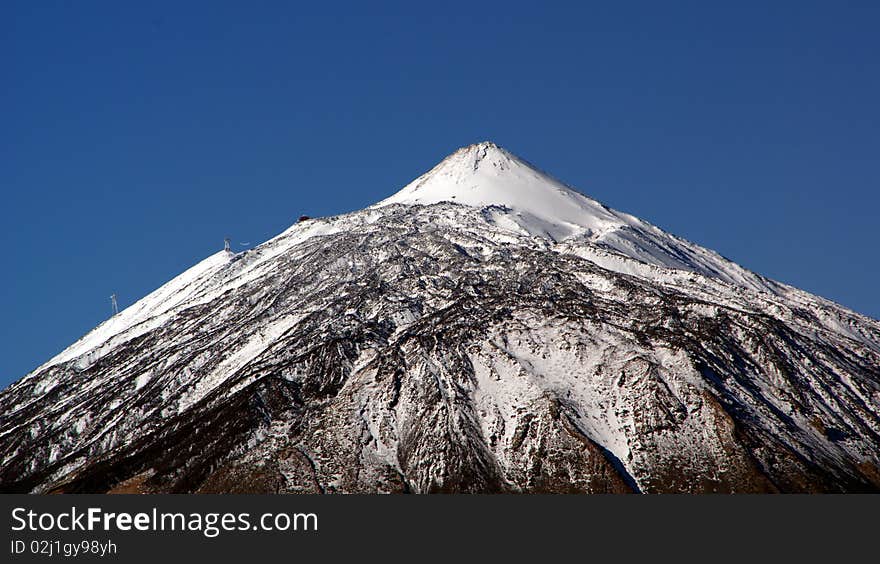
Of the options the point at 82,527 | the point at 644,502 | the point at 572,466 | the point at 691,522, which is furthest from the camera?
the point at 572,466

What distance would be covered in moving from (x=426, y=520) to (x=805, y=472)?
3046 inches

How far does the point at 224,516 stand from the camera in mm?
136000

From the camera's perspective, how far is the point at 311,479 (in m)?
196

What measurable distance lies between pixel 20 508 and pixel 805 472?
111 metres

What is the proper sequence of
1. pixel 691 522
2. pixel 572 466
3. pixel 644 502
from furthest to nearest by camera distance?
pixel 572 466
pixel 644 502
pixel 691 522

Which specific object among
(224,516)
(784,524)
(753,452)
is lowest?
(784,524)

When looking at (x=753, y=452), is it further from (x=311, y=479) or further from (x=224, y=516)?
(x=224, y=516)

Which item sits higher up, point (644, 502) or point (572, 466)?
point (572, 466)

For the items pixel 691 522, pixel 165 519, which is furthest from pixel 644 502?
pixel 165 519

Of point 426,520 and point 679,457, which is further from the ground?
point 679,457

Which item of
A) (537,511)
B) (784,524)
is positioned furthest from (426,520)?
(784,524)

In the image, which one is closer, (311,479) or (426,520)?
(426,520)

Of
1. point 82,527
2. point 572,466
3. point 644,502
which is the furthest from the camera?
point 572,466

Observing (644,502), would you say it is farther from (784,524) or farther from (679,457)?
(679,457)
